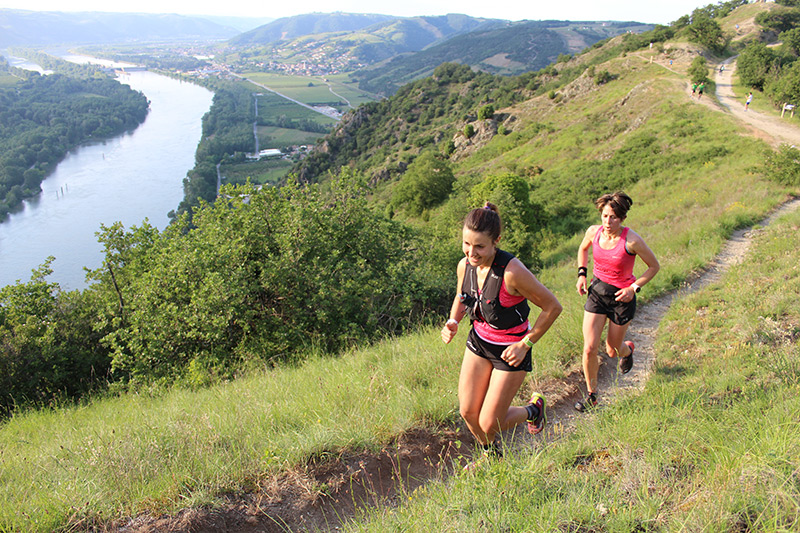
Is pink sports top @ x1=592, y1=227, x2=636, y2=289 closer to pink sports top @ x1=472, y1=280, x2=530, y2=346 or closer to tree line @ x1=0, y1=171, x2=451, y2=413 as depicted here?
pink sports top @ x1=472, y1=280, x2=530, y2=346

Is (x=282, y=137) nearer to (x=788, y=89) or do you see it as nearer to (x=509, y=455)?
(x=788, y=89)

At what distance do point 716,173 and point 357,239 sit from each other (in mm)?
14201

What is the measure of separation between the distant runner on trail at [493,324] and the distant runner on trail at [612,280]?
3.23 ft

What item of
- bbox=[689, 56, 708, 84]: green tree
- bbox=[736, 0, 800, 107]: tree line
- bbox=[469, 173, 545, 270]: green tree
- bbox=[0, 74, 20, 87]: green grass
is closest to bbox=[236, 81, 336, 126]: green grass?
bbox=[0, 74, 20, 87]: green grass

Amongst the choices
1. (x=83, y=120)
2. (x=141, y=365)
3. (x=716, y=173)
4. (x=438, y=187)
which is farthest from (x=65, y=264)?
(x=83, y=120)

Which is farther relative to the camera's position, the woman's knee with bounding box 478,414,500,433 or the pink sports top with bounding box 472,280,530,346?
the woman's knee with bounding box 478,414,500,433

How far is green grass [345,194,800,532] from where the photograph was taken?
2.13 m

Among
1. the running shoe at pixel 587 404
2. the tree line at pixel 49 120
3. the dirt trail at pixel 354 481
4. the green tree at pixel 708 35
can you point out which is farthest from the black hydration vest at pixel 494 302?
the tree line at pixel 49 120

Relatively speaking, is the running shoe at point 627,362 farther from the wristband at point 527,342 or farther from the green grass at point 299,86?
the green grass at point 299,86

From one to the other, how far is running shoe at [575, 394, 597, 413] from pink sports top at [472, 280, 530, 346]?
1.26m

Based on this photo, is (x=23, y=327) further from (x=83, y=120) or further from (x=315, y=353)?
(x=83, y=120)

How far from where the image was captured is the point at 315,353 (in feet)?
21.1

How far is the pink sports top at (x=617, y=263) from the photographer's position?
157 inches

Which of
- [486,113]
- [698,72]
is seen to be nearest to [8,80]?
[486,113]
